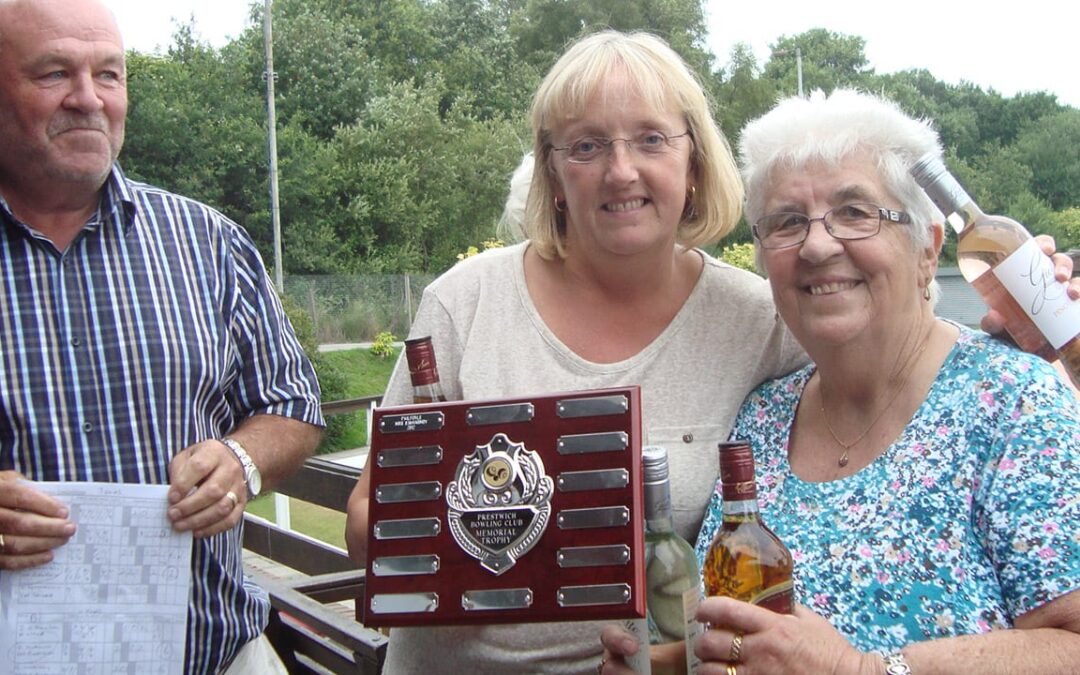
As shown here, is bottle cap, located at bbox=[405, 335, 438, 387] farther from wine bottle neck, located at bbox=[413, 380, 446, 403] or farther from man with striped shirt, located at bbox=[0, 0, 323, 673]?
man with striped shirt, located at bbox=[0, 0, 323, 673]

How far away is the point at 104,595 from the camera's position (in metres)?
1.90

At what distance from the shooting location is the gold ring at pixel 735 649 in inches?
57.3

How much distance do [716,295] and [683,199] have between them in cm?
22

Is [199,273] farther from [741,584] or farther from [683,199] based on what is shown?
[741,584]

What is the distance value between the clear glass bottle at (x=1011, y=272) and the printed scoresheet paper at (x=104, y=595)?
1575mm

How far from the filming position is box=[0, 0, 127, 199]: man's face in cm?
201

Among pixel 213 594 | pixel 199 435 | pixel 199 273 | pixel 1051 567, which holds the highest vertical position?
pixel 199 273

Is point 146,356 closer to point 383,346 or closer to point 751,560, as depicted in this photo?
point 751,560

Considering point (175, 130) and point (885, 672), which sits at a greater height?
point (175, 130)

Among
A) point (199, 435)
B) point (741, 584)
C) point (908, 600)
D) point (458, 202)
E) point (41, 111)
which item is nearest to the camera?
point (741, 584)

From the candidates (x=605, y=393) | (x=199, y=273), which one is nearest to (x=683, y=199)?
(x=605, y=393)

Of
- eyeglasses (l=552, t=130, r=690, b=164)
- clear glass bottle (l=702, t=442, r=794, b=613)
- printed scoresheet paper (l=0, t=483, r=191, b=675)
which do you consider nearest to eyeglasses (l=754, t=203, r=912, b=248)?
eyeglasses (l=552, t=130, r=690, b=164)

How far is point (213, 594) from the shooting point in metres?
2.16

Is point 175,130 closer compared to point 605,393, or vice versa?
point 605,393
